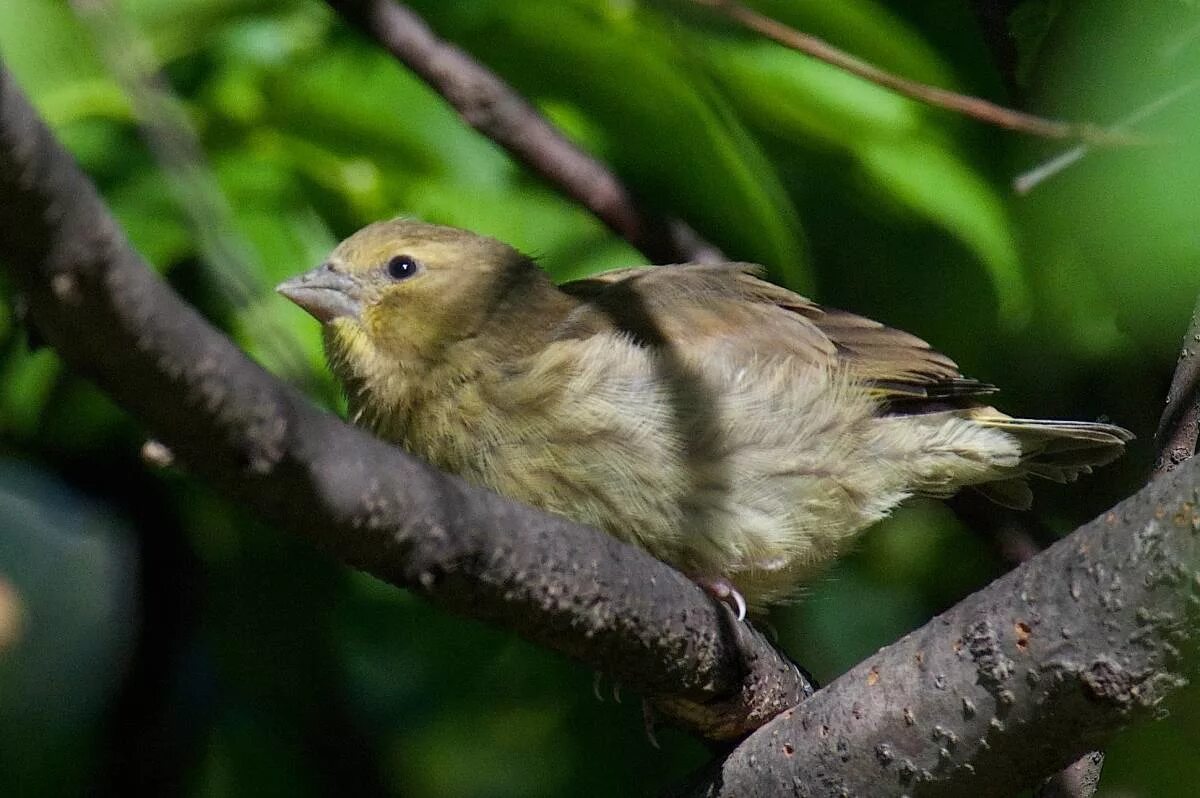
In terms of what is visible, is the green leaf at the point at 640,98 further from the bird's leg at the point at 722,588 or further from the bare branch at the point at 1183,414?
the bare branch at the point at 1183,414

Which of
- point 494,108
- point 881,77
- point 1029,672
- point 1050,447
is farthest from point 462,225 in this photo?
point 1029,672

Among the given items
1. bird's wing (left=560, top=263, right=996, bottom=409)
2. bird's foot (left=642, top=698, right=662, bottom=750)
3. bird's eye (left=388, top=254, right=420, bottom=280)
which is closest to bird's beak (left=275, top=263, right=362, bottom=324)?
bird's eye (left=388, top=254, right=420, bottom=280)

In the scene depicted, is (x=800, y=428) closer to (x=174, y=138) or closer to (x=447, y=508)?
(x=174, y=138)

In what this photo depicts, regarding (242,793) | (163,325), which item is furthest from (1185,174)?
(242,793)

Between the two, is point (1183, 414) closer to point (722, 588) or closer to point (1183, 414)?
point (1183, 414)

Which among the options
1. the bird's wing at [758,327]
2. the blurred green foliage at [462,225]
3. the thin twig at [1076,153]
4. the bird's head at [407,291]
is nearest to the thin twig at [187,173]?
the blurred green foliage at [462,225]

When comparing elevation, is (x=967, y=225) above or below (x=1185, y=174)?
below
